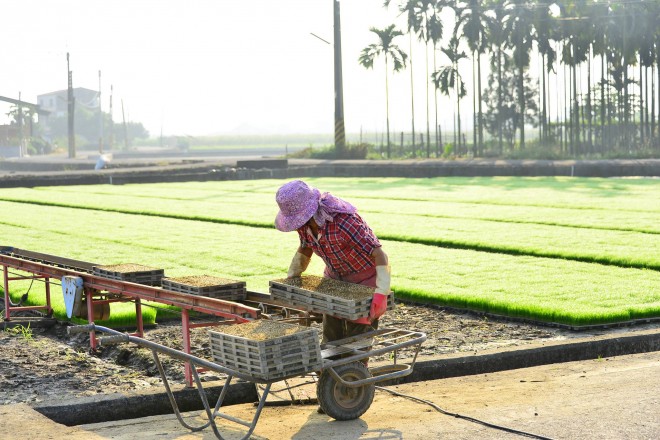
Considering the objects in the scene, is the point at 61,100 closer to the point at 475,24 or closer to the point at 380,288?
the point at 475,24

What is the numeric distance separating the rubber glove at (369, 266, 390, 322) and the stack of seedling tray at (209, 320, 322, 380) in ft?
2.40

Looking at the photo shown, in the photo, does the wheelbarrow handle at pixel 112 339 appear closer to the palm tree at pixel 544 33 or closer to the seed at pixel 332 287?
the seed at pixel 332 287

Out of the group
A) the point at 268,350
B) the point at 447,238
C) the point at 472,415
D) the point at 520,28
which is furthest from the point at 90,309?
the point at 520,28

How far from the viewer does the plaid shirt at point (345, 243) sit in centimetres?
679

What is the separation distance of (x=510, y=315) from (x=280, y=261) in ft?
15.4

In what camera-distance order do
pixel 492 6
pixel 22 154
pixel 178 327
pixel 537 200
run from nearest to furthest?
pixel 178 327
pixel 537 200
pixel 492 6
pixel 22 154

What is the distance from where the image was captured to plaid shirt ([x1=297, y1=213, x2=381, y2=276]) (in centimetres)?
679

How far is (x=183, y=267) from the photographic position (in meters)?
13.5

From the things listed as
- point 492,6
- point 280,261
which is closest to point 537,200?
point 280,261

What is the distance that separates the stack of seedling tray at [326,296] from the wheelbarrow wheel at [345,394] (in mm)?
335

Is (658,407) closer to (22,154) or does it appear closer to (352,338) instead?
(352,338)

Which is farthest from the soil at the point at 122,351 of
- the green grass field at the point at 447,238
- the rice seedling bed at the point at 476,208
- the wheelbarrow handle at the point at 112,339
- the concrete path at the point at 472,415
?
the rice seedling bed at the point at 476,208

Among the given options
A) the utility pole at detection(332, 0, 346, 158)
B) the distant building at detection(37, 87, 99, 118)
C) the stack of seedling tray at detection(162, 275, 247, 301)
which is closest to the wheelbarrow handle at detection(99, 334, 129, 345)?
the stack of seedling tray at detection(162, 275, 247, 301)

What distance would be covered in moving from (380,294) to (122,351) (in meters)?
3.00
